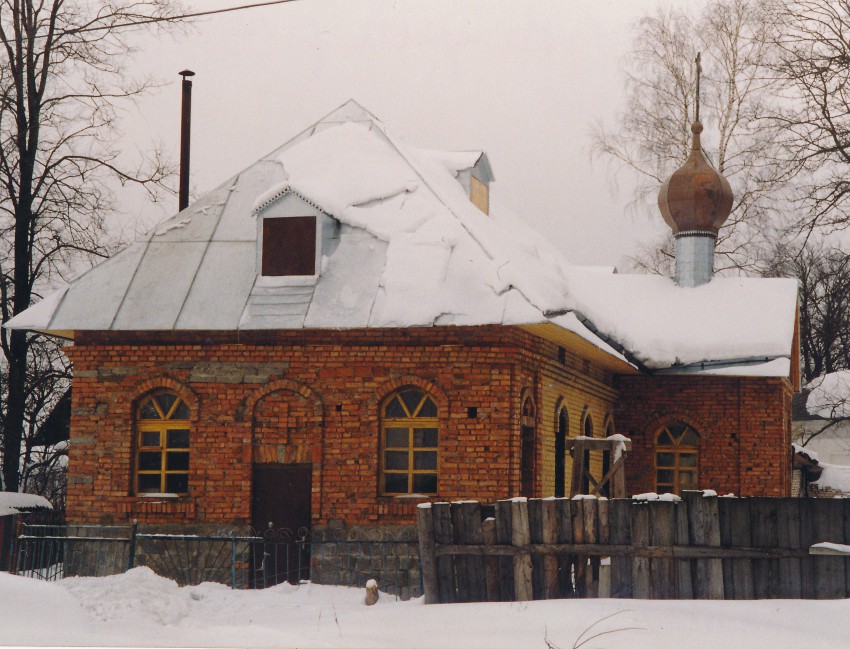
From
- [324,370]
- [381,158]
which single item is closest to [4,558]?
[324,370]

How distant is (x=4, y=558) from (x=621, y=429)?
435 inches

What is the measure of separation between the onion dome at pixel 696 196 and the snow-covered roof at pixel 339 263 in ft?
19.6

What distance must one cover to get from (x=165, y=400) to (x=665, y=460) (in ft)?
32.3

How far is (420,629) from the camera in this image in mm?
9516

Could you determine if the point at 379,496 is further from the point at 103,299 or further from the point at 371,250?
the point at 103,299

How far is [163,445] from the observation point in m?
15.6

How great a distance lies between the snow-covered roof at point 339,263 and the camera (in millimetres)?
14352

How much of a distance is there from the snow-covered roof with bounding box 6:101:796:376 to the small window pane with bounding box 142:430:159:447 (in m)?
1.53

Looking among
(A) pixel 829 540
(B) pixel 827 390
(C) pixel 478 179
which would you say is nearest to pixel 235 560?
(C) pixel 478 179

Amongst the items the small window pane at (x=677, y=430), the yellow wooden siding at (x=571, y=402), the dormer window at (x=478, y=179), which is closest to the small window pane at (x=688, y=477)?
the small window pane at (x=677, y=430)

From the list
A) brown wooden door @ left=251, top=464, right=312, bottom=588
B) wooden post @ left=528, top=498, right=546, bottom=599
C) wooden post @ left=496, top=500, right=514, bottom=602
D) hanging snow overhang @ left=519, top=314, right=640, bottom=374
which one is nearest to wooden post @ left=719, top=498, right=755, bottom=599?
wooden post @ left=528, top=498, right=546, bottom=599

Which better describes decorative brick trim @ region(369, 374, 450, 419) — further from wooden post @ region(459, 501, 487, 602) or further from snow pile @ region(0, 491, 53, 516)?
snow pile @ region(0, 491, 53, 516)

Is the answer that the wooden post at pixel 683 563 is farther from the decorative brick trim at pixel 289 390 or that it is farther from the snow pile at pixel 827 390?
the snow pile at pixel 827 390

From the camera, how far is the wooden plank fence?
995 cm
